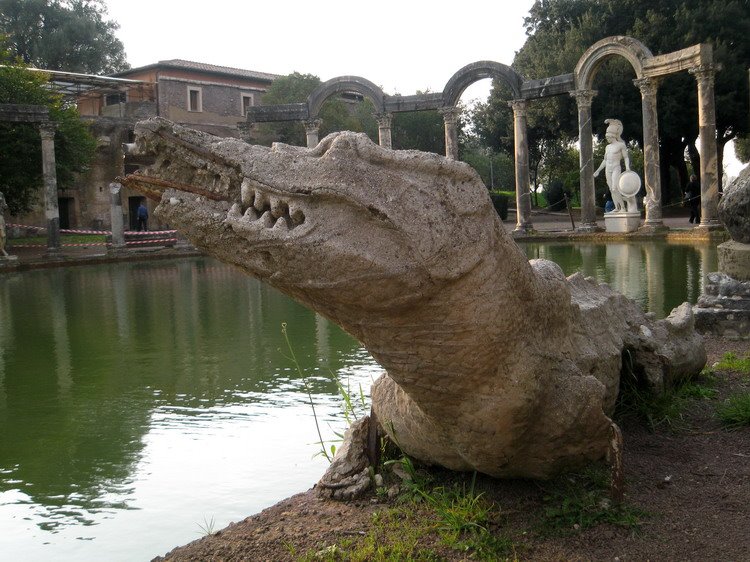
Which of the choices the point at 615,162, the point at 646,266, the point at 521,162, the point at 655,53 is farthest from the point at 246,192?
the point at 655,53

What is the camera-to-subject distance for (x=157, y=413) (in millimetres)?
5883

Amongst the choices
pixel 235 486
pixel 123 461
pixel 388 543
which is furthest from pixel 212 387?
pixel 388 543

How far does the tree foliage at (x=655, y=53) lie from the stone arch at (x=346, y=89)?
8.28m

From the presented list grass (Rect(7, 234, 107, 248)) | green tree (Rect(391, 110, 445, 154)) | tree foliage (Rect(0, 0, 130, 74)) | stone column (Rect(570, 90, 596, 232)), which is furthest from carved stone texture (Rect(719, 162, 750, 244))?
tree foliage (Rect(0, 0, 130, 74))

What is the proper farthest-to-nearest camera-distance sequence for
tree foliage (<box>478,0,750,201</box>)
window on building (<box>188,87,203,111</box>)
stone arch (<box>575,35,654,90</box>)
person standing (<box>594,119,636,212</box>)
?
window on building (<box>188,87,203,111</box>)
tree foliage (<box>478,0,750,201</box>)
person standing (<box>594,119,636,212</box>)
stone arch (<box>575,35,654,90</box>)

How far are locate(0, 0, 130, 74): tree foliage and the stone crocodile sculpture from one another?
1884 inches

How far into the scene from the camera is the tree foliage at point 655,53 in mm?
28875

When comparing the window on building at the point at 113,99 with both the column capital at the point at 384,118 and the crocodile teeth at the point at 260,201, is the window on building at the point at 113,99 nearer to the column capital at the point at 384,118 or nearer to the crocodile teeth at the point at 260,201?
the column capital at the point at 384,118

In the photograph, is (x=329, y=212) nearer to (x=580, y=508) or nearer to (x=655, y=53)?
(x=580, y=508)

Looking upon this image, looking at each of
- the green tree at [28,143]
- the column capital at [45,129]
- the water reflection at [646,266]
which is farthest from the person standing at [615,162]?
the green tree at [28,143]

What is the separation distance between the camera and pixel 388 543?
3.12m

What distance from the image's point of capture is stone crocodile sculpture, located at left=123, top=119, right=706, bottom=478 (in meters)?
2.79

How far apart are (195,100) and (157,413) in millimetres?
39392

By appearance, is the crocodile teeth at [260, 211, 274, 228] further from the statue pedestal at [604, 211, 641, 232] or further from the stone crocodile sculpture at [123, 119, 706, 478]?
the statue pedestal at [604, 211, 641, 232]
